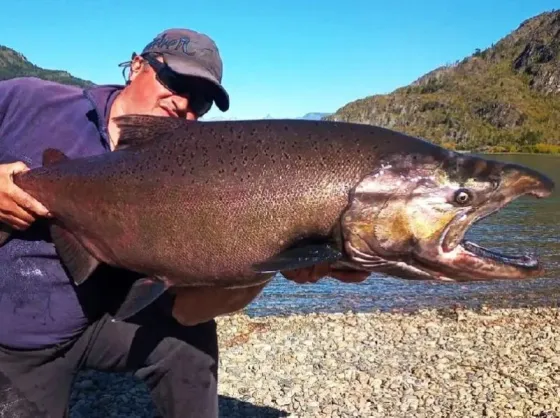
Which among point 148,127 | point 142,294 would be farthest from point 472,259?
point 148,127

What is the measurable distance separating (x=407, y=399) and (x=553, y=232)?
21340 mm

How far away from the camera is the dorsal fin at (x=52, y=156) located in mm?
3430

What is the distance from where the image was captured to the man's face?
373 cm

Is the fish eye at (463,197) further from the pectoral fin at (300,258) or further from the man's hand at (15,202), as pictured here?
the man's hand at (15,202)

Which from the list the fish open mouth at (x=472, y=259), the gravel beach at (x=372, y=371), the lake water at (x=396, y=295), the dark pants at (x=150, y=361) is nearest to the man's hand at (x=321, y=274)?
the fish open mouth at (x=472, y=259)

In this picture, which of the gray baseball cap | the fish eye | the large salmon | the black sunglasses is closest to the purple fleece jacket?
the large salmon

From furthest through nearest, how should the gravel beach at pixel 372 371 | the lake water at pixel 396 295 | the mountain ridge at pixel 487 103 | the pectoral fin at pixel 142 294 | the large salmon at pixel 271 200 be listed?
1. the mountain ridge at pixel 487 103
2. the lake water at pixel 396 295
3. the gravel beach at pixel 372 371
4. the pectoral fin at pixel 142 294
5. the large salmon at pixel 271 200

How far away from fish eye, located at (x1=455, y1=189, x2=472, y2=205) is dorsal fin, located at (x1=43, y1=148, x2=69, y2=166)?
81.1 inches

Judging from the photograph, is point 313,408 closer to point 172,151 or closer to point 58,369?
point 58,369

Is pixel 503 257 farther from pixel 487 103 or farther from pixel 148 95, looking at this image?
pixel 487 103

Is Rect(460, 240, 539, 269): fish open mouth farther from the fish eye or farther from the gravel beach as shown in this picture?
the gravel beach

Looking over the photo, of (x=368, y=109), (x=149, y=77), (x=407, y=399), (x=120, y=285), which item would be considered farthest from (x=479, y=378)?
(x=368, y=109)

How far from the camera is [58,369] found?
390 centimetres

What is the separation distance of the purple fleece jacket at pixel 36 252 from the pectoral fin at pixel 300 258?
135 centimetres
